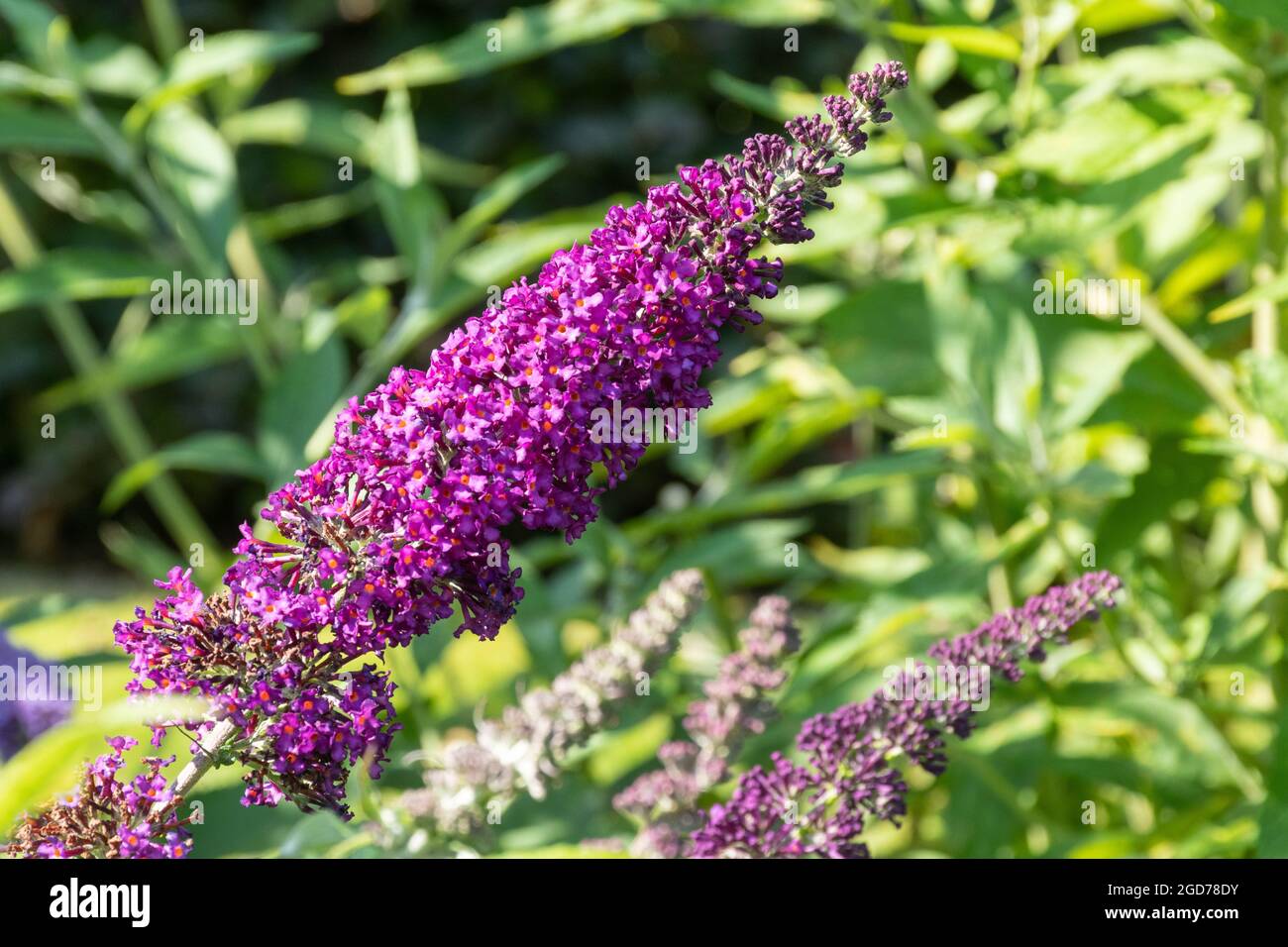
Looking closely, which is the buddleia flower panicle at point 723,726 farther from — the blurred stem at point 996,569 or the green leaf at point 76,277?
the green leaf at point 76,277

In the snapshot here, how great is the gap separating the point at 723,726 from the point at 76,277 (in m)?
1.36

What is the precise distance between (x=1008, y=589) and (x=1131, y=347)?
61 cm

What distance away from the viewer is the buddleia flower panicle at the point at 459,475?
115 cm

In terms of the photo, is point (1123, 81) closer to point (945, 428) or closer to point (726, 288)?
point (945, 428)

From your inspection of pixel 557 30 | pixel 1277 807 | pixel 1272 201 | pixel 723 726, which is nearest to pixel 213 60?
pixel 557 30

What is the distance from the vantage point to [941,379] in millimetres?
2234

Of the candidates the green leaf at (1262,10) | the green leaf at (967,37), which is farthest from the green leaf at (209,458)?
the green leaf at (1262,10)

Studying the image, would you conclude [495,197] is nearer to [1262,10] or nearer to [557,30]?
[557,30]

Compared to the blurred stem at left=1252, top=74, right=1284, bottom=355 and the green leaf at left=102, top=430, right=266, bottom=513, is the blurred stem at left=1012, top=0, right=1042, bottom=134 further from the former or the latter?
the green leaf at left=102, top=430, right=266, bottom=513

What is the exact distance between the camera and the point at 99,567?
6.18 metres

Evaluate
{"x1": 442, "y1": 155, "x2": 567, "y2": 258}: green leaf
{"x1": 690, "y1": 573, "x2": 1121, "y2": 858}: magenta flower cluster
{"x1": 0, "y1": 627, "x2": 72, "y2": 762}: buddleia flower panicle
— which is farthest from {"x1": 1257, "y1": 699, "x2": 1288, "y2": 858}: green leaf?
{"x1": 0, "y1": 627, "x2": 72, "y2": 762}: buddleia flower panicle

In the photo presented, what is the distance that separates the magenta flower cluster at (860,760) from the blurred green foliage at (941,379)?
0.40 metres

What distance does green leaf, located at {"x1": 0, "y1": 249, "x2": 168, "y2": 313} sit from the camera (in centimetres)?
226

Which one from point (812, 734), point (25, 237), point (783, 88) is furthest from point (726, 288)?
point (25, 237)
